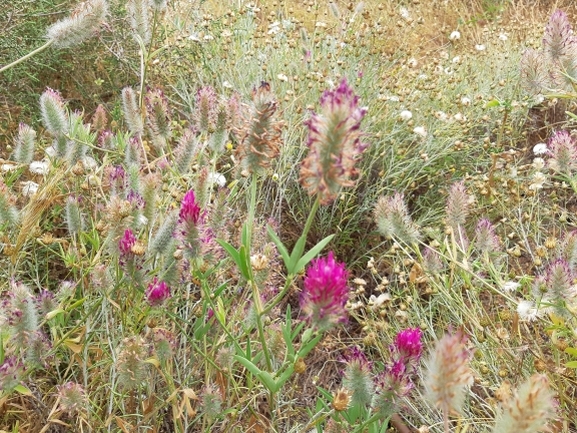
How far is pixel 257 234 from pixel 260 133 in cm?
55

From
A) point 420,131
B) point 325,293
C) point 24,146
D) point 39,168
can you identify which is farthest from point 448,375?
point 420,131

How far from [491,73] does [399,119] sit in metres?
1.04

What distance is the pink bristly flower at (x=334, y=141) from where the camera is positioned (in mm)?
987

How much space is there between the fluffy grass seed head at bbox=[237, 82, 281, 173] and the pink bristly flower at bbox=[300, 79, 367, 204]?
9.1 inches

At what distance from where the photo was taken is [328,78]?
3.25 m

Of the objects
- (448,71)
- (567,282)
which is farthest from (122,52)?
(567,282)

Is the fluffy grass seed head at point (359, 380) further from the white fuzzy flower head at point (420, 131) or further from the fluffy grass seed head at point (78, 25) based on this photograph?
the white fuzzy flower head at point (420, 131)

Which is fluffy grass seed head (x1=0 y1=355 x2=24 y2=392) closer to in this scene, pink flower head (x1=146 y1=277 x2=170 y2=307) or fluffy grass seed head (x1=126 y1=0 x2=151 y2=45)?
pink flower head (x1=146 y1=277 x2=170 y2=307)

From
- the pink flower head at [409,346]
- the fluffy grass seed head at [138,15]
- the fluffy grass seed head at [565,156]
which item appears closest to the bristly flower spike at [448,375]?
the pink flower head at [409,346]

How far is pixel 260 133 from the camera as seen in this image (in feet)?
4.17

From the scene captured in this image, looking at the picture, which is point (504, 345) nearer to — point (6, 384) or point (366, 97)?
point (6, 384)

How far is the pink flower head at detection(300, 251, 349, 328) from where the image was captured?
1.05 meters

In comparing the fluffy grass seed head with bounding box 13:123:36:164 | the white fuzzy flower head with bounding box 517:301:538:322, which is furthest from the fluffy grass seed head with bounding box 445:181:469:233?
the fluffy grass seed head with bounding box 13:123:36:164

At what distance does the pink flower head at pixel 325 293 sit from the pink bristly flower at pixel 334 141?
11 centimetres
